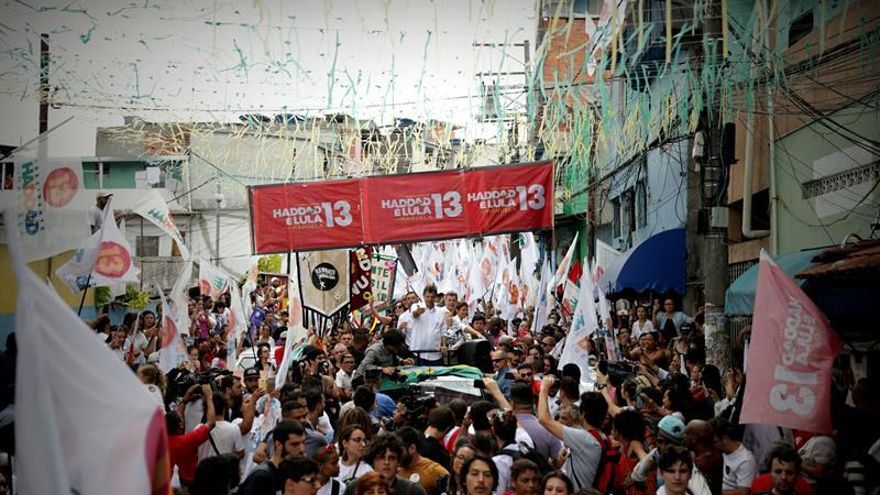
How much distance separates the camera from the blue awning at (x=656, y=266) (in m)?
18.5

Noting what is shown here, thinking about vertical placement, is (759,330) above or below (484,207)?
below

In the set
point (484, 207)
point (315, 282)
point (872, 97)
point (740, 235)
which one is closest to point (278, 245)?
point (315, 282)

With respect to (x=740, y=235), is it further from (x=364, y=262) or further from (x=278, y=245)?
(x=278, y=245)

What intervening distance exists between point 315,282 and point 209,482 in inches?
444

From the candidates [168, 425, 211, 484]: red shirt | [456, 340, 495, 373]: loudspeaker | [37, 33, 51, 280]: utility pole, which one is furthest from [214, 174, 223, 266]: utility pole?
[168, 425, 211, 484]: red shirt

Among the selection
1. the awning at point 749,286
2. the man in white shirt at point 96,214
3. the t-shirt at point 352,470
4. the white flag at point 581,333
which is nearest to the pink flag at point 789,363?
the t-shirt at point 352,470

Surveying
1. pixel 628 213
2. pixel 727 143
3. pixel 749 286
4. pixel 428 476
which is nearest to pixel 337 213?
pixel 727 143

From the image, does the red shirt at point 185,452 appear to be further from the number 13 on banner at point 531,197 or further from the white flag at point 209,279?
the white flag at point 209,279

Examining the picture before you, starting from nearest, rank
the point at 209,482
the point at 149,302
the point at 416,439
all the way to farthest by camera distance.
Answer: the point at 209,482 → the point at 416,439 → the point at 149,302

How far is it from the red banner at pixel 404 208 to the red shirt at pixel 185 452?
8.91 metres

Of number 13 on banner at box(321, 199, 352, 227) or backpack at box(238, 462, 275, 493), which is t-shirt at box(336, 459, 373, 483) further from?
number 13 on banner at box(321, 199, 352, 227)

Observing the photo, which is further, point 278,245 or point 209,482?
point 278,245

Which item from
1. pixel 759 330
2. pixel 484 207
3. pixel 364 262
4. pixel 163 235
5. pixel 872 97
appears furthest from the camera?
pixel 163 235

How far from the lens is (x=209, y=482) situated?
594 centimetres
